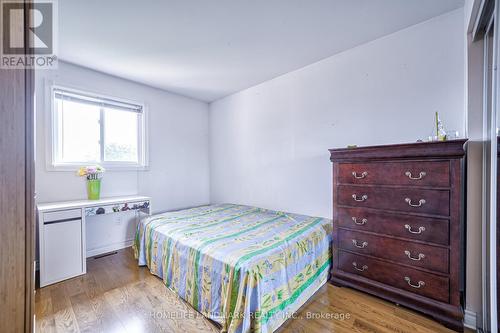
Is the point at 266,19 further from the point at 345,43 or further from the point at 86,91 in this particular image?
the point at 86,91

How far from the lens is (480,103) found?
149 centimetres

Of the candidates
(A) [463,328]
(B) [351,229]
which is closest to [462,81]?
(B) [351,229]

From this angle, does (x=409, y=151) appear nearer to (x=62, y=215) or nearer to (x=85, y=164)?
(x=62, y=215)

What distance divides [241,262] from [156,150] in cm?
258

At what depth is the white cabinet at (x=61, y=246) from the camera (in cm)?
206

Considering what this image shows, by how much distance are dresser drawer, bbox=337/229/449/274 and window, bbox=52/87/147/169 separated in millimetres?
2971

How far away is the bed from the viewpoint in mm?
1383

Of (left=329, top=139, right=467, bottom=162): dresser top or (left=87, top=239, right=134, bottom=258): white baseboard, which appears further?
(left=87, top=239, right=134, bottom=258): white baseboard

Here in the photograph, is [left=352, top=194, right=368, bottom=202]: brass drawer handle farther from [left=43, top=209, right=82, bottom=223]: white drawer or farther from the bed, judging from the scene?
[left=43, top=209, right=82, bottom=223]: white drawer

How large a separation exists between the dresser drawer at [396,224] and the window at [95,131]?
2.91 m

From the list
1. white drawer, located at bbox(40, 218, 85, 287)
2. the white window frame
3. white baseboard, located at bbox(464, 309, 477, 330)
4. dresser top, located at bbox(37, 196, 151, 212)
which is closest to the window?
the white window frame

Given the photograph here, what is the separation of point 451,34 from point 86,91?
13.0 feet

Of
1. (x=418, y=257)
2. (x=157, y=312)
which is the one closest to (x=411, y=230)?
(x=418, y=257)

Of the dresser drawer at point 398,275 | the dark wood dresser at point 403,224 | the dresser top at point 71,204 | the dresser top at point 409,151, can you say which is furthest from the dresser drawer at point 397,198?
the dresser top at point 71,204
